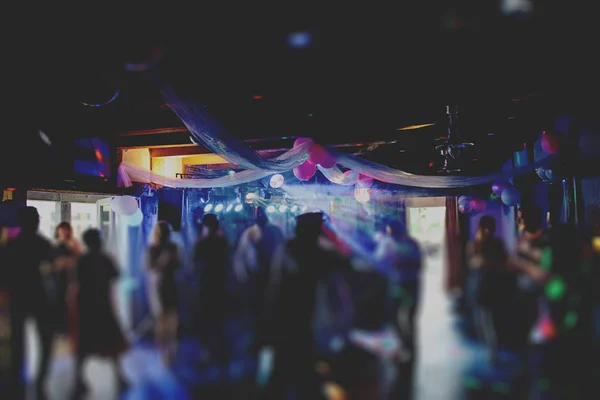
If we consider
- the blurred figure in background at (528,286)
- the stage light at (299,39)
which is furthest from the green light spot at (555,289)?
the stage light at (299,39)

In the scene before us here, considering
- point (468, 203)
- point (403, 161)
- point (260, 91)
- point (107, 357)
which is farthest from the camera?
point (403, 161)

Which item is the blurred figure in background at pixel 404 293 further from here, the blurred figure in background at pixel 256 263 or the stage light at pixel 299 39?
the stage light at pixel 299 39

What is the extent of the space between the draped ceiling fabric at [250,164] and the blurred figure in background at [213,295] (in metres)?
1.87

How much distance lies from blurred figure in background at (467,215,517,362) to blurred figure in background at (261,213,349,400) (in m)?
0.70

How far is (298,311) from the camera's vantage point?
6.74 ft

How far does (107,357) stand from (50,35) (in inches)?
84.4

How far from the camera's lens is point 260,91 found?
415 cm

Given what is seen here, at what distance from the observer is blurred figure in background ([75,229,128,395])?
6.43 feet

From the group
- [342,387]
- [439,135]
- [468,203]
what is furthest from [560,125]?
[342,387]

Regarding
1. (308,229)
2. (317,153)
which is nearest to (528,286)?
(308,229)

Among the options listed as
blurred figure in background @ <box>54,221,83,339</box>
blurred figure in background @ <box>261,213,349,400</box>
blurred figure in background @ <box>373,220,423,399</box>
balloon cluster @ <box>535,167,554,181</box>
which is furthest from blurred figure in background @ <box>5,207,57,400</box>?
balloon cluster @ <box>535,167,554,181</box>

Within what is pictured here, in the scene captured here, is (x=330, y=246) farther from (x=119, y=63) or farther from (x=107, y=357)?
(x=119, y=63)

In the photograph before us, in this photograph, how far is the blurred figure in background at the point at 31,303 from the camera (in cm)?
200

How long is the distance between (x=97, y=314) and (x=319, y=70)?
2717mm
